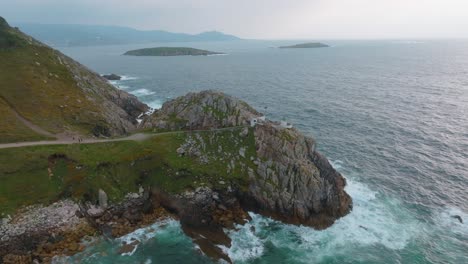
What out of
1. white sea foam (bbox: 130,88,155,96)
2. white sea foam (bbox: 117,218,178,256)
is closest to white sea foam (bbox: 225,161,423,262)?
white sea foam (bbox: 117,218,178,256)

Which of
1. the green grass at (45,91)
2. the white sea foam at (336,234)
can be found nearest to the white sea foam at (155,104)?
the green grass at (45,91)

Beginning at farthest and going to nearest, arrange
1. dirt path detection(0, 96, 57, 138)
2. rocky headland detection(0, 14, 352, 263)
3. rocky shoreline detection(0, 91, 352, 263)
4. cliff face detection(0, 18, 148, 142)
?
1. cliff face detection(0, 18, 148, 142)
2. dirt path detection(0, 96, 57, 138)
3. rocky headland detection(0, 14, 352, 263)
4. rocky shoreline detection(0, 91, 352, 263)

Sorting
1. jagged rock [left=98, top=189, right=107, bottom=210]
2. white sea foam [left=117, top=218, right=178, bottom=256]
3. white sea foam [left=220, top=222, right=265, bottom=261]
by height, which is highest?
jagged rock [left=98, top=189, right=107, bottom=210]

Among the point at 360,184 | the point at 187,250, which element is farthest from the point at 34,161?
the point at 360,184

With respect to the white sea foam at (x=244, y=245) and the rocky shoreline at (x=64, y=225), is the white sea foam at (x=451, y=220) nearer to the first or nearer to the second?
the white sea foam at (x=244, y=245)

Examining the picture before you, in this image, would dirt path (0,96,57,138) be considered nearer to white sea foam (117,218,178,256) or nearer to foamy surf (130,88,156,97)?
white sea foam (117,218,178,256)

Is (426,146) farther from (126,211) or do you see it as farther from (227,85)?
(227,85)
